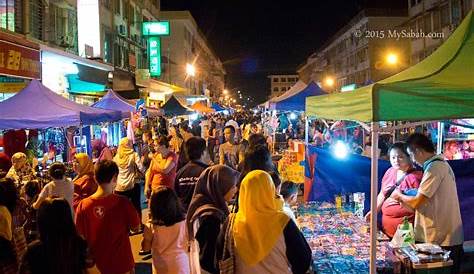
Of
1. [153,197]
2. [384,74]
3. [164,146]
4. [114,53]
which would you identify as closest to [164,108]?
[114,53]

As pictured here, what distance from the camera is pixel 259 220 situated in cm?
342

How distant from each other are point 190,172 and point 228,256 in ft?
7.70

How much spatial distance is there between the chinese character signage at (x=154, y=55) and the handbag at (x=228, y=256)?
32.3 meters

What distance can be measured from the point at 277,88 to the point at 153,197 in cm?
18089

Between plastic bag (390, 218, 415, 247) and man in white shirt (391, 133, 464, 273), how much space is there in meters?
0.16

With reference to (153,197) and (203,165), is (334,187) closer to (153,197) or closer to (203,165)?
(203,165)

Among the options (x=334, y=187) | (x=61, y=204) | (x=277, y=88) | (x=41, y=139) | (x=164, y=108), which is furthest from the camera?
(x=277, y=88)

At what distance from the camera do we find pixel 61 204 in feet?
11.5

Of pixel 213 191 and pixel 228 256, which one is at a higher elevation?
pixel 213 191

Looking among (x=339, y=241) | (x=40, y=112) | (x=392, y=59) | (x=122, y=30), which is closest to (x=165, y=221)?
(x=339, y=241)

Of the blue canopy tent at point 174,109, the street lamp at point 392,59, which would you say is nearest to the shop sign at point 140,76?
the blue canopy tent at point 174,109

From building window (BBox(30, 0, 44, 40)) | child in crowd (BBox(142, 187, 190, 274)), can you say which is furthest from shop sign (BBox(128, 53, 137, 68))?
child in crowd (BBox(142, 187, 190, 274))

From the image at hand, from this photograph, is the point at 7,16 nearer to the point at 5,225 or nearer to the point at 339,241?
the point at 5,225

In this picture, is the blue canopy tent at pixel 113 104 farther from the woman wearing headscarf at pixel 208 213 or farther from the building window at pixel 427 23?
the building window at pixel 427 23
